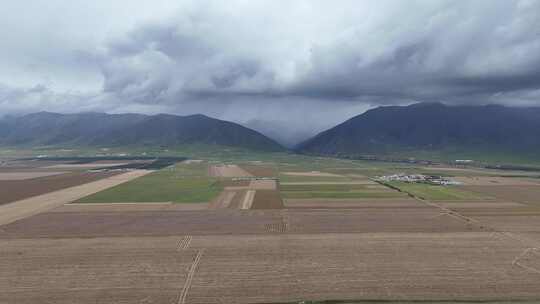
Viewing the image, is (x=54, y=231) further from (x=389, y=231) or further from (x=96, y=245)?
(x=389, y=231)

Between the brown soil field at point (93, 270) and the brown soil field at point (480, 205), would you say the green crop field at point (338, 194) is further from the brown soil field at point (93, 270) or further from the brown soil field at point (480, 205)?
the brown soil field at point (93, 270)

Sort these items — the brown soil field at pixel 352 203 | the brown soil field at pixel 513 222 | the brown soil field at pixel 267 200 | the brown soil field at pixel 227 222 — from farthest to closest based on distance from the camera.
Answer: the brown soil field at pixel 267 200, the brown soil field at pixel 352 203, the brown soil field at pixel 513 222, the brown soil field at pixel 227 222

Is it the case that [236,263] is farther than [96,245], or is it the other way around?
[96,245]

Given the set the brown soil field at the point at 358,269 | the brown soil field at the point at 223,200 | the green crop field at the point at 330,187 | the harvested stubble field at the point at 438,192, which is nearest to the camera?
the brown soil field at the point at 358,269

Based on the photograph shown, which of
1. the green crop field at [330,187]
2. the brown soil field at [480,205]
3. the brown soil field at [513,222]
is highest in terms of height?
the green crop field at [330,187]

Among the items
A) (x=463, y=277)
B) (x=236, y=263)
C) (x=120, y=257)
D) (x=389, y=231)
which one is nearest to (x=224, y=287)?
(x=236, y=263)

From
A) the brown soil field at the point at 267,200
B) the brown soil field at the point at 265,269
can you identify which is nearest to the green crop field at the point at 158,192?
the brown soil field at the point at 267,200

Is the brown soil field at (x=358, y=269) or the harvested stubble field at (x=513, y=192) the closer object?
the brown soil field at (x=358, y=269)

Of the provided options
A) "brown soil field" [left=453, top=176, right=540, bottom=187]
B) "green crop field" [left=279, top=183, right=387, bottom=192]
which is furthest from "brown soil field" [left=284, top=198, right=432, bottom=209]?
"brown soil field" [left=453, top=176, right=540, bottom=187]
